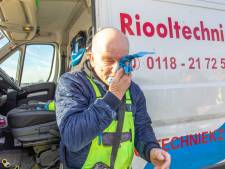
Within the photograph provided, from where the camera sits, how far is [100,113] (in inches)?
52.4

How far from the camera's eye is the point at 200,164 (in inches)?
91.6

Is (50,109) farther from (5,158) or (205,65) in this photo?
(205,65)

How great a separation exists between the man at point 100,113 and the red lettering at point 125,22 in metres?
0.53

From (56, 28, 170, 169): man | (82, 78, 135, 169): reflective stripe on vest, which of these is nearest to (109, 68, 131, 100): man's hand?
(56, 28, 170, 169): man

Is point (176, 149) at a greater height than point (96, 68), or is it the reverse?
point (96, 68)

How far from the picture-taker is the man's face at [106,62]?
144 centimetres

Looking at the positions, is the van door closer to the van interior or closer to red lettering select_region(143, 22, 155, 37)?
red lettering select_region(143, 22, 155, 37)

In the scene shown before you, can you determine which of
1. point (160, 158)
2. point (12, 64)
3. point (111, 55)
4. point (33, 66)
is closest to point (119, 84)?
point (111, 55)

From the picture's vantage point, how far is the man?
134 cm

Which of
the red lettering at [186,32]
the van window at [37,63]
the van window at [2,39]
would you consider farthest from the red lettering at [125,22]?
the van window at [37,63]

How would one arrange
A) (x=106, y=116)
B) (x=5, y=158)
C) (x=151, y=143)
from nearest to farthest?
(x=106, y=116)
(x=151, y=143)
(x=5, y=158)

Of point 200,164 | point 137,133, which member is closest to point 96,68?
point 137,133

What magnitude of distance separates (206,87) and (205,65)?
0.49 ft

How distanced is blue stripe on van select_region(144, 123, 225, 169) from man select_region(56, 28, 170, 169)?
0.65 m
